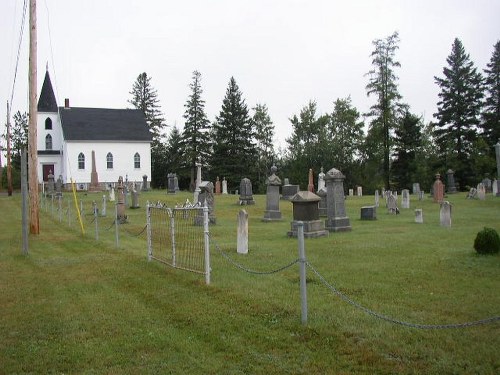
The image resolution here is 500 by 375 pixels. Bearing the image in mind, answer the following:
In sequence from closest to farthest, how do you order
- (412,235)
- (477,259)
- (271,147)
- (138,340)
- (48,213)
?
(138,340) → (477,259) → (412,235) → (48,213) → (271,147)

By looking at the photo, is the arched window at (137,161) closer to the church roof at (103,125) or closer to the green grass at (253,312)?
the church roof at (103,125)

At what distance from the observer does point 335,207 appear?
1803 cm

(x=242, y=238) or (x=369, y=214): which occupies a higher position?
(x=242, y=238)

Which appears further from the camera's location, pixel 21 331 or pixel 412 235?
pixel 412 235

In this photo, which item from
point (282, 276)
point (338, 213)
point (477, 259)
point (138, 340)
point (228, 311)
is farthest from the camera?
point (338, 213)

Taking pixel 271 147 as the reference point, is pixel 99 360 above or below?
below

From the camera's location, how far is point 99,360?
19.0ft

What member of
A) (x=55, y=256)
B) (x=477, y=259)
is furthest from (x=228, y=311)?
(x=55, y=256)

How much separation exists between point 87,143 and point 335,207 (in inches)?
1791

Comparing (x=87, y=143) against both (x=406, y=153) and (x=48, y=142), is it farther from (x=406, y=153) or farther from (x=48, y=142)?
(x=406, y=153)

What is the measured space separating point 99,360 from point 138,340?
28.9 inches

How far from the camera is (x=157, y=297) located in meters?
8.72

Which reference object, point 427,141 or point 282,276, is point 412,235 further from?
point 427,141

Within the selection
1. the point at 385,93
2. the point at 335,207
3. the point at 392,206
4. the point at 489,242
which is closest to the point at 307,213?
the point at 335,207
